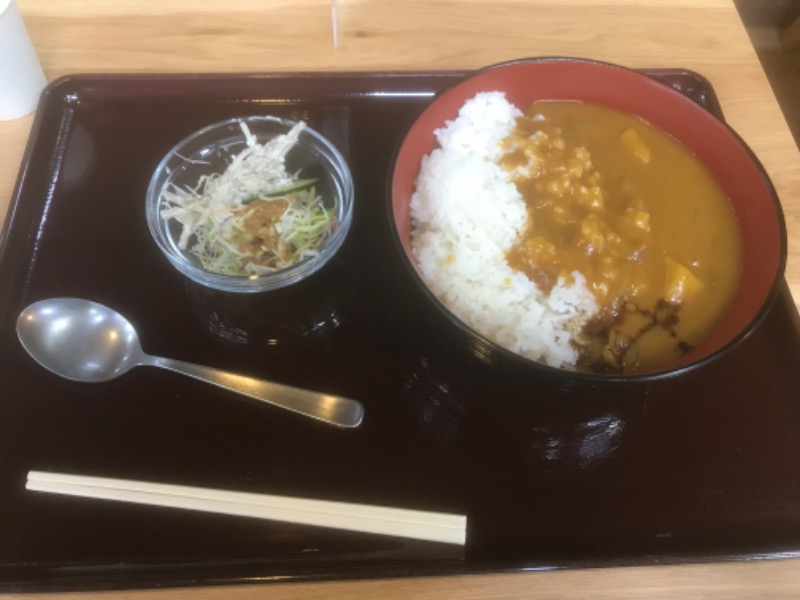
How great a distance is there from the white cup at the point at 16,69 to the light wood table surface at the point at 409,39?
0.05 m

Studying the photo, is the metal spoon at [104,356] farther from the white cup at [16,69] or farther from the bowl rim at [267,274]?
the white cup at [16,69]

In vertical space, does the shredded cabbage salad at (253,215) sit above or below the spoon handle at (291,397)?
above

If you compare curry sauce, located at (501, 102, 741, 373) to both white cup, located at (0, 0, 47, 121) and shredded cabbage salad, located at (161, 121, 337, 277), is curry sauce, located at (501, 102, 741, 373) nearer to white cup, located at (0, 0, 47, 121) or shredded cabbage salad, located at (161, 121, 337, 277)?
shredded cabbage salad, located at (161, 121, 337, 277)

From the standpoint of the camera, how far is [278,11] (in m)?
2.11

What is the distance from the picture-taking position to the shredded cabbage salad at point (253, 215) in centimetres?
162

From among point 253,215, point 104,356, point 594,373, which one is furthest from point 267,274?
point 594,373

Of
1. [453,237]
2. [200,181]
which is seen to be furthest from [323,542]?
[200,181]

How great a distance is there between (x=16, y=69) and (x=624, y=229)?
161 cm

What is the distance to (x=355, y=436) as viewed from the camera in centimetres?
145

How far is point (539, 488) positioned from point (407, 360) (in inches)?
15.8

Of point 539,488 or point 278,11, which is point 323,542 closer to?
point 539,488

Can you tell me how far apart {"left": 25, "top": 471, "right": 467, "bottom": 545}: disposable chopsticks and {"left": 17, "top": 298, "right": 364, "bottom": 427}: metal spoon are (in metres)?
0.19

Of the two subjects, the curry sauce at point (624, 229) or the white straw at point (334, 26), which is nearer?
the curry sauce at point (624, 229)

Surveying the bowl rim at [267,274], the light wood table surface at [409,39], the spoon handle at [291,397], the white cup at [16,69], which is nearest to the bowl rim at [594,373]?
the bowl rim at [267,274]
